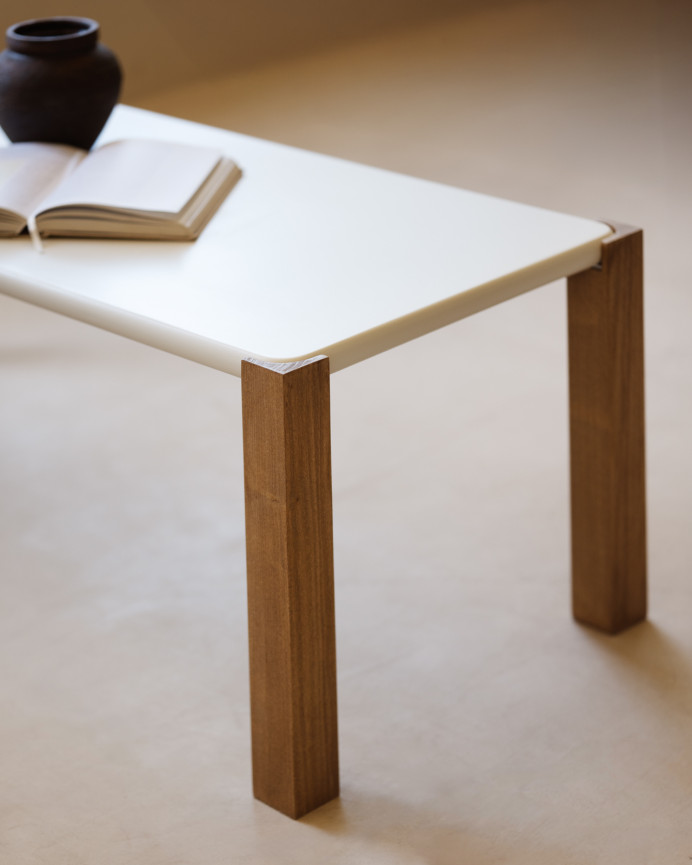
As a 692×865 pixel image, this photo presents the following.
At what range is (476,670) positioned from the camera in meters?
1.43

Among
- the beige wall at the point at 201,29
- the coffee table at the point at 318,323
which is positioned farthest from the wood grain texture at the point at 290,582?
the beige wall at the point at 201,29

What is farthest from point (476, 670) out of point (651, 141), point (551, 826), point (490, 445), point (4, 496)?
point (651, 141)

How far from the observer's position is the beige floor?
3.91 feet

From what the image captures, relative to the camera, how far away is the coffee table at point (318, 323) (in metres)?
1.10

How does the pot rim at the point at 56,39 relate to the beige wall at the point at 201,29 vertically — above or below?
above

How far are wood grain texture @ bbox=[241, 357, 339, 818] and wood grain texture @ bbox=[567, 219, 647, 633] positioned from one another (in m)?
0.41

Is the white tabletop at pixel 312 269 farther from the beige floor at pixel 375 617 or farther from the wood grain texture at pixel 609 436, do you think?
the beige floor at pixel 375 617

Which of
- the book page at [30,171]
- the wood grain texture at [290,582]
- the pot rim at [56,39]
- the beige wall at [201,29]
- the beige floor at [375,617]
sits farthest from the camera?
the beige wall at [201,29]

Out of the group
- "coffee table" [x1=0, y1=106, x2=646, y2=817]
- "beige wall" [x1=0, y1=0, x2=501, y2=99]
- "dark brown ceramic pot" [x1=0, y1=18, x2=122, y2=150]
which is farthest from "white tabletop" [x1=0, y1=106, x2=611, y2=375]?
"beige wall" [x1=0, y1=0, x2=501, y2=99]

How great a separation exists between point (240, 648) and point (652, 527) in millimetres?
605

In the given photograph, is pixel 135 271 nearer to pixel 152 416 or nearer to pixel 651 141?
pixel 152 416

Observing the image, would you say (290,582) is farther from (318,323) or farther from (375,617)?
(375,617)

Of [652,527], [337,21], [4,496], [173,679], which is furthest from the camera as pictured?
[337,21]

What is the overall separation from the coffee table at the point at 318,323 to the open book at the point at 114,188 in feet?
0.08
